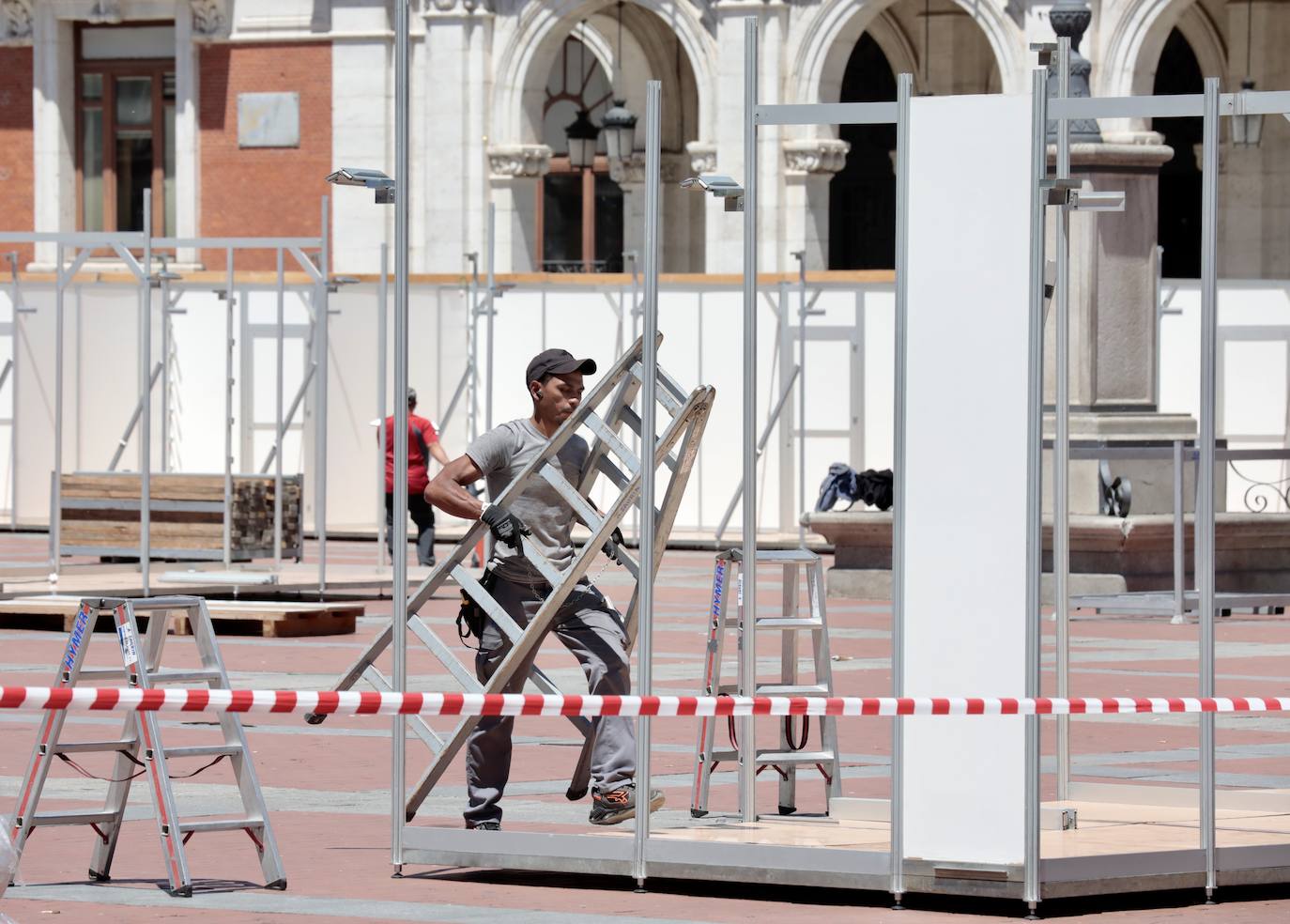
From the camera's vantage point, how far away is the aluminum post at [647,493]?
329 inches

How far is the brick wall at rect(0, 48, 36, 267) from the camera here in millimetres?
36906

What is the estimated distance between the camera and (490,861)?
8578mm

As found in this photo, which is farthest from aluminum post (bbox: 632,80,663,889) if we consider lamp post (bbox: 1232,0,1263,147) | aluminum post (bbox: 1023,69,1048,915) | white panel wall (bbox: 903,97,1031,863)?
lamp post (bbox: 1232,0,1263,147)

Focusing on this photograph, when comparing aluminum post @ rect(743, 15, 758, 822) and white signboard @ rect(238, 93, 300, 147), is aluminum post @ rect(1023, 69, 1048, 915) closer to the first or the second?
aluminum post @ rect(743, 15, 758, 822)

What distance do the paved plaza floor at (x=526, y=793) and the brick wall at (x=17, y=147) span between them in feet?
67.1

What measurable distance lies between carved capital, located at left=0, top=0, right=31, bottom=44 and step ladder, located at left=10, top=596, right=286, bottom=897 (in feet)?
96.2

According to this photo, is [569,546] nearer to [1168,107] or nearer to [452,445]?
[1168,107]

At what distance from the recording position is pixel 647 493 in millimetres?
8500

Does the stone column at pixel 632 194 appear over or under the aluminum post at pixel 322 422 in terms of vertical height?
over

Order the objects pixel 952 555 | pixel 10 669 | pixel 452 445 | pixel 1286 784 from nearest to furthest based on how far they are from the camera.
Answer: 1. pixel 952 555
2. pixel 1286 784
3. pixel 10 669
4. pixel 452 445

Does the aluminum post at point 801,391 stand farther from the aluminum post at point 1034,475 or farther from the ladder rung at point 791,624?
the aluminum post at point 1034,475

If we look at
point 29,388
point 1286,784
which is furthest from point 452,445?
point 1286,784

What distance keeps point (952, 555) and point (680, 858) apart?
49.7 inches

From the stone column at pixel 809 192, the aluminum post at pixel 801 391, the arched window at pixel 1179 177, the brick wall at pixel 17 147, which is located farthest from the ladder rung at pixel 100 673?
the arched window at pixel 1179 177
